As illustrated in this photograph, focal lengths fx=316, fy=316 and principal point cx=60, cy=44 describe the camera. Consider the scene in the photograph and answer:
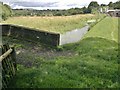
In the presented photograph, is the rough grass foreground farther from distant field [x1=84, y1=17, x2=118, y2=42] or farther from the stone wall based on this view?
distant field [x1=84, y1=17, x2=118, y2=42]

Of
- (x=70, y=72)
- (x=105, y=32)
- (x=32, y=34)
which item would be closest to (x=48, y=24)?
(x=105, y=32)

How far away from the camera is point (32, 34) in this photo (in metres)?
23.4

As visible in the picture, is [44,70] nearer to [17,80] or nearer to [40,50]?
[17,80]

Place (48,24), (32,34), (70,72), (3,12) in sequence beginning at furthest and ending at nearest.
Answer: (3,12)
(48,24)
(32,34)
(70,72)

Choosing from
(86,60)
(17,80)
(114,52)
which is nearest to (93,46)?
(114,52)

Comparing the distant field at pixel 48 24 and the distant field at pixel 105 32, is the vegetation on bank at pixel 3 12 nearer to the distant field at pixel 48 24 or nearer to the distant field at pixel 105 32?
the distant field at pixel 48 24

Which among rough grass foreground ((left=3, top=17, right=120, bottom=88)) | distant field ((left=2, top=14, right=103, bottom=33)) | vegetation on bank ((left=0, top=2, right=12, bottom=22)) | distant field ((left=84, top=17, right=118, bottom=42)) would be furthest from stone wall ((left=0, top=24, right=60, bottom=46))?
vegetation on bank ((left=0, top=2, right=12, bottom=22))

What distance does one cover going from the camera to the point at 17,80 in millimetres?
12227

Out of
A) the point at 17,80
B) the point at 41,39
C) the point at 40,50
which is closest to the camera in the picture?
the point at 17,80

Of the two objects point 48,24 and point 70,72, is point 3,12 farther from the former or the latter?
point 70,72

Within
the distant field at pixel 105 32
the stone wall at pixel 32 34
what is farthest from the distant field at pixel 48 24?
the stone wall at pixel 32 34

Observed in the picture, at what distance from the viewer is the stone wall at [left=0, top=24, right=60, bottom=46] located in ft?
70.8

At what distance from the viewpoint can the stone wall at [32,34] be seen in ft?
70.8

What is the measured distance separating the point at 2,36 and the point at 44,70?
13.0 meters
